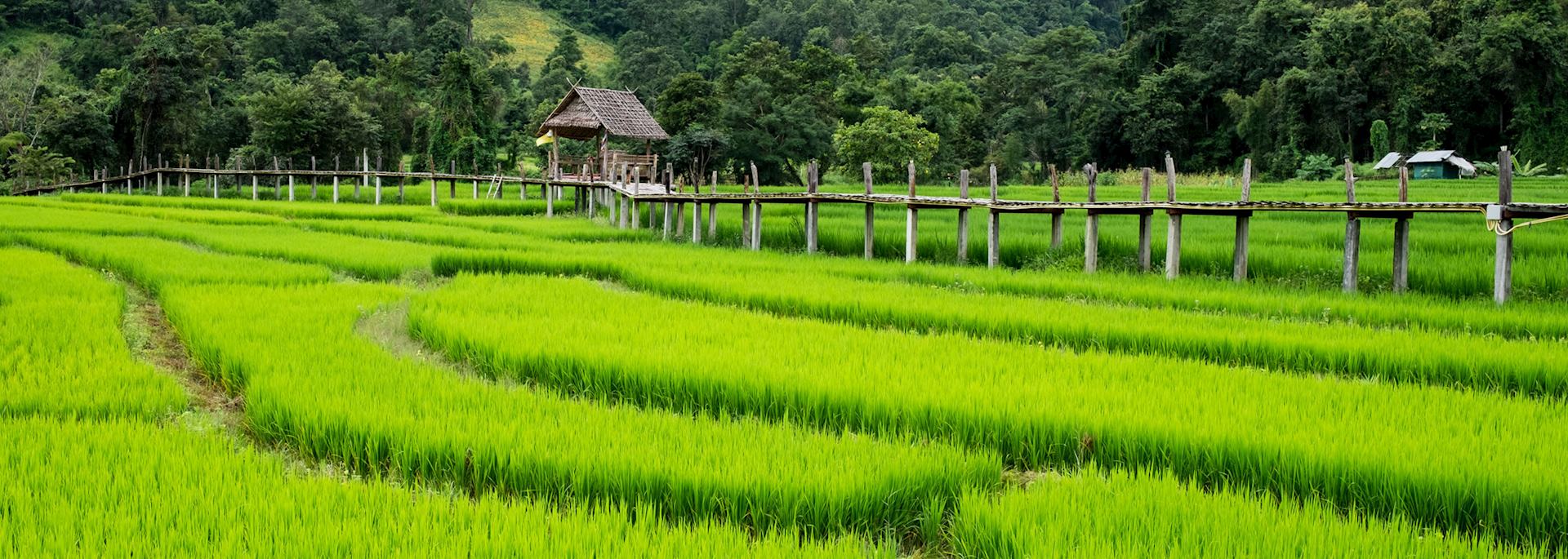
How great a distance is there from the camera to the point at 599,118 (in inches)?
1083

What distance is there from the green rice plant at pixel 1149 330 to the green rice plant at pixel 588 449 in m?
3.18

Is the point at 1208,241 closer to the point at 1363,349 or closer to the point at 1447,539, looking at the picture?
the point at 1363,349

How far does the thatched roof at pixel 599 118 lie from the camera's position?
27922 mm

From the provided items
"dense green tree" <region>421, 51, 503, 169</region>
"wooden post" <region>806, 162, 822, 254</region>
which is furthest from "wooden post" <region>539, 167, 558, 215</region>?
"wooden post" <region>806, 162, 822, 254</region>

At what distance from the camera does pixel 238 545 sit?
314 centimetres

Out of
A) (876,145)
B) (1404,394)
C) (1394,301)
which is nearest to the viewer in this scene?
(1404,394)

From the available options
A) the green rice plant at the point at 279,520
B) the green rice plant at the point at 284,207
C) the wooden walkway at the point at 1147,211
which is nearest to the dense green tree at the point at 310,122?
the green rice plant at the point at 284,207

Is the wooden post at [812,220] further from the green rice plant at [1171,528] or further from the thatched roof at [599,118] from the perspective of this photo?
the thatched roof at [599,118]

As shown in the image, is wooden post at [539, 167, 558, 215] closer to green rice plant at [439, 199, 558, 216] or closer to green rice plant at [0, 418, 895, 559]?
green rice plant at [439, 199, 558, 216]

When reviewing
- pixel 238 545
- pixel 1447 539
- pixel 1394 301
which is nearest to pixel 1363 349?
pixel 1394 301

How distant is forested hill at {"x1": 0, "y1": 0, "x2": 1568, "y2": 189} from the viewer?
36750 millimetres

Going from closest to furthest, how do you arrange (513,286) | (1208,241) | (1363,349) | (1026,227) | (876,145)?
(1363,349), (513,286), (1208,241), (1026,227), (876,145)

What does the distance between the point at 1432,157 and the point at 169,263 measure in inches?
1365

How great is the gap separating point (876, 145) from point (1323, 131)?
629 inches
